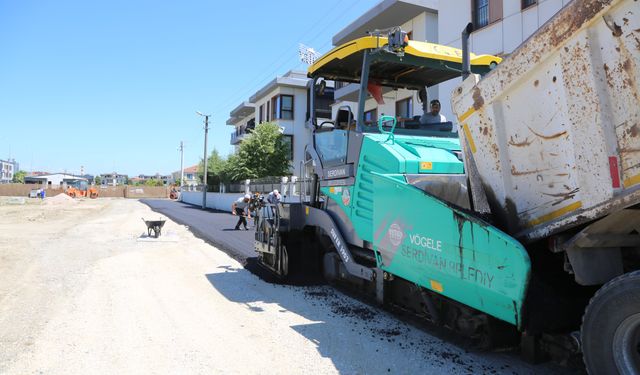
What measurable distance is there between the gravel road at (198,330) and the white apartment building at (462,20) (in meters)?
3.25

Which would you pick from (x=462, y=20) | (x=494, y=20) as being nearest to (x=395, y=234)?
(x=494, y=20)

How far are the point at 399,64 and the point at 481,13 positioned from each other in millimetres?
11212

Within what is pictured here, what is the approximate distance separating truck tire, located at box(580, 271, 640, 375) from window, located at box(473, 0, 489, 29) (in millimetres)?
13775

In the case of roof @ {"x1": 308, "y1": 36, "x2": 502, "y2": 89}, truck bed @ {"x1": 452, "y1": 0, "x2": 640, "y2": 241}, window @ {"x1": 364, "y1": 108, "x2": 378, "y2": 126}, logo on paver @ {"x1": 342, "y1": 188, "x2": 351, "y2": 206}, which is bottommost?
logo on paver @ {"x1": 342, "y1": 188, "x2": 351, "y2": 206}

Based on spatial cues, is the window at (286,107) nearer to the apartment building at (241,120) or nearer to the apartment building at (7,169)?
the apartment building at (241,120)

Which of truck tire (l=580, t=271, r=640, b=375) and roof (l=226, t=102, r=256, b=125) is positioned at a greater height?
roof (l=226, t=102, r=256, b=125)

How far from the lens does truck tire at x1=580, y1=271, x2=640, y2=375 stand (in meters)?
2.42

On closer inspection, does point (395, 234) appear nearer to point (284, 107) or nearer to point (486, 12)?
point (486, 12)

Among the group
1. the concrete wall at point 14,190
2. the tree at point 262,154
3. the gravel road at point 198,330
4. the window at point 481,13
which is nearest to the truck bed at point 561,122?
the gravel road at point 198,330

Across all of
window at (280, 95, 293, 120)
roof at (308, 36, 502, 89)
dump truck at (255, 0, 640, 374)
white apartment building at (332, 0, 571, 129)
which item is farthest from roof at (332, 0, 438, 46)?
window at (280, 95, 293, 120)

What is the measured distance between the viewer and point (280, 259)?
6930 mm

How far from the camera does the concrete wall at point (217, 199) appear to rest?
31.2 metres

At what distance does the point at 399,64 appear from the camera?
17.6 feet

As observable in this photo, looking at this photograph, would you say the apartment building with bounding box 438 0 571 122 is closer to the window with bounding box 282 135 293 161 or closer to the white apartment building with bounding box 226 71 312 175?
the window with bounding box 282 135 293 161
